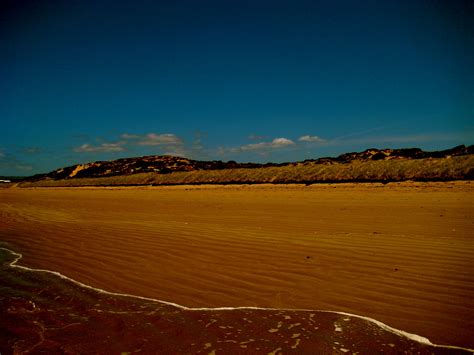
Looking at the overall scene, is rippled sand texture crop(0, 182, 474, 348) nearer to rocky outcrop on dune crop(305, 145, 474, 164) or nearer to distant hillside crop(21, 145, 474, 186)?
distant hillside crop(21, 145, 474, 186)

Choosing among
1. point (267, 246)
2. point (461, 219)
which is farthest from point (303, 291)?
point (461, 219)

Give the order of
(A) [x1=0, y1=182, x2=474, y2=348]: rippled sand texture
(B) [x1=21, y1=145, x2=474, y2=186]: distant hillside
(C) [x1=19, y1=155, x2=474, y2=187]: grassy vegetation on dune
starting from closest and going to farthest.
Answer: (A) [x1=0, y1=182, x2=474, y2=348]: rippled sand texture, (C) [x1=19, y1=155, x2=474, y2=187]: grassy vegetation on dune, (B) [x1=21, y1=145, x2=474, y2=186]: distant hillside

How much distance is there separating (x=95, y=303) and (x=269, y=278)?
2063 millimetres

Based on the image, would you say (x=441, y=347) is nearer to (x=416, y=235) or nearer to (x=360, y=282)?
(x=360, y=282)

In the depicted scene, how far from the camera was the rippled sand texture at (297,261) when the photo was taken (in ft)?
11.4

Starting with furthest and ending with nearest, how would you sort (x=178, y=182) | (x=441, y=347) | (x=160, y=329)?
(x=178, y=182) < (x=160, y=329) < (x=441, y=347)

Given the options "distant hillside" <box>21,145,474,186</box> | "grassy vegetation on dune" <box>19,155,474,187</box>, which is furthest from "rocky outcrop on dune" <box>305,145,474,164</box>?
"grassy vegetation on dune" <box>19,155,474,187</box>

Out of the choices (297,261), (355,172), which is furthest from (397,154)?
(297,261)

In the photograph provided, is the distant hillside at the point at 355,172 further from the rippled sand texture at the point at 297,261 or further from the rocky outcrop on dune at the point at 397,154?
the rippled sand texture at the point at 297,261

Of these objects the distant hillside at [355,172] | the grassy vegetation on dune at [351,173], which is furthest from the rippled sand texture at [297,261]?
the distant hillside at [355,172]

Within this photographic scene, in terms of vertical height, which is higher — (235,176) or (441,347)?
(235,176)

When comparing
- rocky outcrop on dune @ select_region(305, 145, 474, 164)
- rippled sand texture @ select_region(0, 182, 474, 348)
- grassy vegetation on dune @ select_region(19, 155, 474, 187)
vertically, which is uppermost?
rocky outcrop on dune @ select_region(305, 145, 474, 164)

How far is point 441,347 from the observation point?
262cm

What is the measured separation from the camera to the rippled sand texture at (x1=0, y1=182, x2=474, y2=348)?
3484 millimetres
